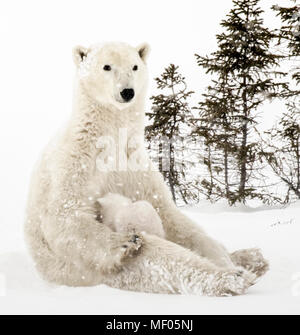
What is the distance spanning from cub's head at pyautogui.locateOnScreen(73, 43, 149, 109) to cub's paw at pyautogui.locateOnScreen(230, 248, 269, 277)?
5.04 feet

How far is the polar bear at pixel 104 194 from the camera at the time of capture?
9.93ft

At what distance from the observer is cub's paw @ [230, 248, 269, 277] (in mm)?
3676

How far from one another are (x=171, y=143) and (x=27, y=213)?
28.5 ft

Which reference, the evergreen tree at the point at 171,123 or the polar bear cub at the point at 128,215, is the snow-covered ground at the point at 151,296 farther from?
the evergreen tree at the point at 171,123

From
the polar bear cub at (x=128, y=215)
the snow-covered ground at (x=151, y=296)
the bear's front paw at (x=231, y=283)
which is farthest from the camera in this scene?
the polar bear cub at (x=128, y=215)

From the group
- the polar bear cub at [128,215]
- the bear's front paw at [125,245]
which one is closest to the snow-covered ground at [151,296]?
the bear's front paw at [125,245]

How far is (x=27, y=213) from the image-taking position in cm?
375

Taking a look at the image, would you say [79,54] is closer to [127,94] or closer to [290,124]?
[127,94]

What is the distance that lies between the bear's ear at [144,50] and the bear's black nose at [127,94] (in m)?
0.59

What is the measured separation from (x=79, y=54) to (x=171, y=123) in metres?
8.91

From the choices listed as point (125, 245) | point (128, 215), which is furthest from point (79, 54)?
point (125, 245)

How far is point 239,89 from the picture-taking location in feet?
38.5

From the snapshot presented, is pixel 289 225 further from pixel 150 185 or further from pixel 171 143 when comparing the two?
pixel 171 143
